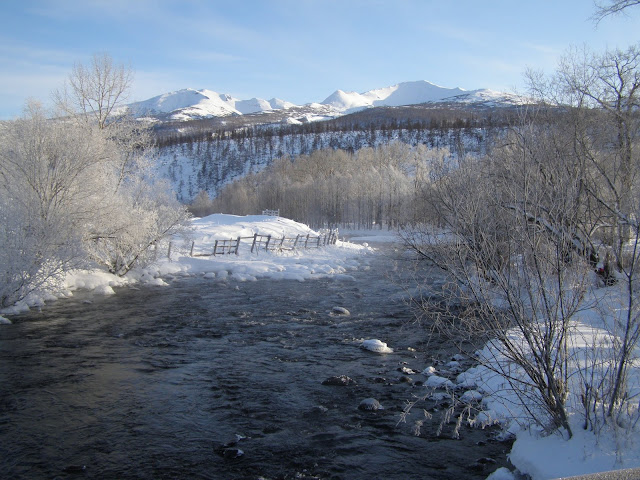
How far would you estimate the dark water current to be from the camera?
648cm

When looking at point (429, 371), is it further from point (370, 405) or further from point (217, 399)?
point (217, 399)

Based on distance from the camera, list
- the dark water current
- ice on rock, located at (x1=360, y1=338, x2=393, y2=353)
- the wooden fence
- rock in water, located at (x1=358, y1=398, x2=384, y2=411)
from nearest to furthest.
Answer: the dark water current
rock in water, located at (x1=358, y1=398, x2=384, y2=411)
ice on rock, located at (x1=360, y1=338, x2=393, y2=353)
the wooden fence

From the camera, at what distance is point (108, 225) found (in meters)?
21.2

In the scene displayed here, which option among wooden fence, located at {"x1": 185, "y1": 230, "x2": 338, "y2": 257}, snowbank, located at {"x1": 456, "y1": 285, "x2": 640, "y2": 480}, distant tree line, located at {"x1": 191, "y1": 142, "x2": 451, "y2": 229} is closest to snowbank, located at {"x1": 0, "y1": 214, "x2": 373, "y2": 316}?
wooden fence, located at {"x1": 185, "y1": 230, "x2": 338, "y2": 257}

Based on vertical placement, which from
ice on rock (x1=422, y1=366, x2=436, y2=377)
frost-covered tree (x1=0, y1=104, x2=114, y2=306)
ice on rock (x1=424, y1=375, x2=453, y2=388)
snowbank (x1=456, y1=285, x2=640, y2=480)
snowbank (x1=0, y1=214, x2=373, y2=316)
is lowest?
snowbank (x1=0, y1=214, x2=373, y2=316)

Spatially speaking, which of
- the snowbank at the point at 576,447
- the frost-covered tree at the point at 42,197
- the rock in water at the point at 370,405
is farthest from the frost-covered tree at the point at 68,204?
the snowbank at the point at 576,447

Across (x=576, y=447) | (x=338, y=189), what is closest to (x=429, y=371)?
(x=576, y=447)

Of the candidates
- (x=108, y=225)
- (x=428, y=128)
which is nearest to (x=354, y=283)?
(x=108, y=225)

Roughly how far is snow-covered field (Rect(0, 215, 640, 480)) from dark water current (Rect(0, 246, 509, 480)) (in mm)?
621

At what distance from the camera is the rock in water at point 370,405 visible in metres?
8.28

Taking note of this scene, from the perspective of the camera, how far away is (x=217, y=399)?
8695 mm

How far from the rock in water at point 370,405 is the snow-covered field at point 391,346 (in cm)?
144

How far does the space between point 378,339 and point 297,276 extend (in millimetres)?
12178

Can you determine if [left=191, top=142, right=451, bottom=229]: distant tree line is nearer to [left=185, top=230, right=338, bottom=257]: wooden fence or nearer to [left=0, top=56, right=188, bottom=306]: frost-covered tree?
[left=185, top=230, right=338, bottom=257]: wooden fence
